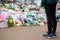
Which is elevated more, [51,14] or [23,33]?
[51,14]

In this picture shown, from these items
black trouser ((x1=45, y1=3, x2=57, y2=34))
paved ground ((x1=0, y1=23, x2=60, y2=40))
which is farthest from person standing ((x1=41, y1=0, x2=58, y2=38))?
paved ground ((x1=0, y1=23, x2=60, y2=40))

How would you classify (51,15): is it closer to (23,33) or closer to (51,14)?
(51,14)

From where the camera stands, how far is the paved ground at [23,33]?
143 inches

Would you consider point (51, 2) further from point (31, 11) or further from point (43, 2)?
point (31, 11)

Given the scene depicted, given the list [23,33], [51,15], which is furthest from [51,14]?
[23,33]

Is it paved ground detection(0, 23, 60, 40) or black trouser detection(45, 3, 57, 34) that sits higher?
black trouser detection(45, 3, 57, 34)

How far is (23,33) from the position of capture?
12.9ft

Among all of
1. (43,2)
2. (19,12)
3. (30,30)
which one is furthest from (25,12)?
(43,2)

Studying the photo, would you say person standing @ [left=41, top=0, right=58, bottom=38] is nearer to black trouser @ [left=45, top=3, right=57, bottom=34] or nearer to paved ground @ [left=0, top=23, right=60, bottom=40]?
black trouser @ [left=45, top=3, right=57, bottom=34]

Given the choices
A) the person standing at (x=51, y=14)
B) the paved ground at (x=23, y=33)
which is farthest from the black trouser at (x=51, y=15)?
the paved ground at (x=23, y=33)

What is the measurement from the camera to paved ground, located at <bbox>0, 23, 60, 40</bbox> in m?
3.64

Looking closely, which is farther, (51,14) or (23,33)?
(23,33)

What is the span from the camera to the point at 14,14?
15.4 feet

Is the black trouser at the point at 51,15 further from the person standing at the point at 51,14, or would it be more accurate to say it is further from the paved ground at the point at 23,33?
the paved ground at the point at 23,33
